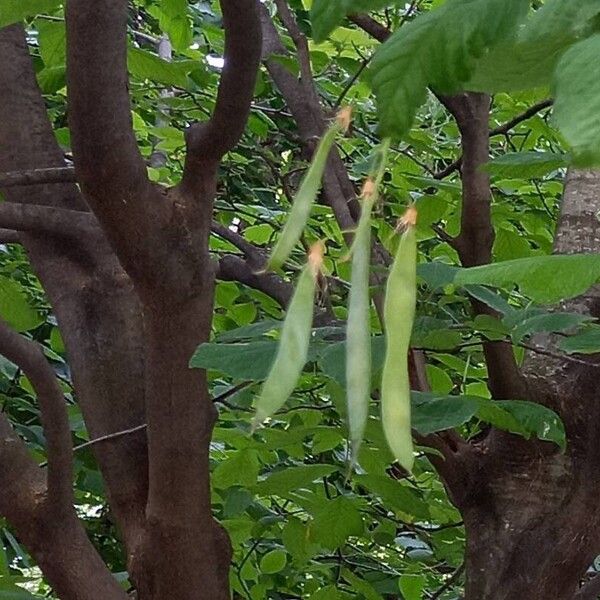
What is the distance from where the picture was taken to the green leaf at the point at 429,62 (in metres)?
0.42

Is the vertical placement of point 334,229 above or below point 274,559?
above

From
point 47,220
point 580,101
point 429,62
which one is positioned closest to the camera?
point 580,101

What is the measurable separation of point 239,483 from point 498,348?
364mm

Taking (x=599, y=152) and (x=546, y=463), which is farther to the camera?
(x=546, y=463)

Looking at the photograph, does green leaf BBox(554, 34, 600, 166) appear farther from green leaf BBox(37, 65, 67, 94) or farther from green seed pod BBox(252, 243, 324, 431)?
green leaf BBox(37, 65, 67, 94)

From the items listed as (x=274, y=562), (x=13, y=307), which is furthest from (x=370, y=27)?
(x=274, y=562)

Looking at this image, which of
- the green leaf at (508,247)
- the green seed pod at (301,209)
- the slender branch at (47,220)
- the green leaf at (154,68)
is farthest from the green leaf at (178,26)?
the green seed pod at (301,209)

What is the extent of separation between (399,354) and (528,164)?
1.16ft

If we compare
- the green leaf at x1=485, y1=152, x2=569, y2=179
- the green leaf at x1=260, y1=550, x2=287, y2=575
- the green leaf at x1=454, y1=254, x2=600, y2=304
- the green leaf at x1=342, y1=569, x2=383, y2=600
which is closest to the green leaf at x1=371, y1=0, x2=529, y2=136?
the green leaf at x1=454, y1=254, x2=600, y2=304

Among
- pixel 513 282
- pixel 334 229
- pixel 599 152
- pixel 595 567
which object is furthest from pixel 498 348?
pixel 595 567

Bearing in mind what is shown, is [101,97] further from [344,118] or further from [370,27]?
[370,27]

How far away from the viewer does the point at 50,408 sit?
863 millimetres

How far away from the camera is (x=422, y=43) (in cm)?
43

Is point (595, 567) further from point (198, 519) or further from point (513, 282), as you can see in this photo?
point (513, 282)
